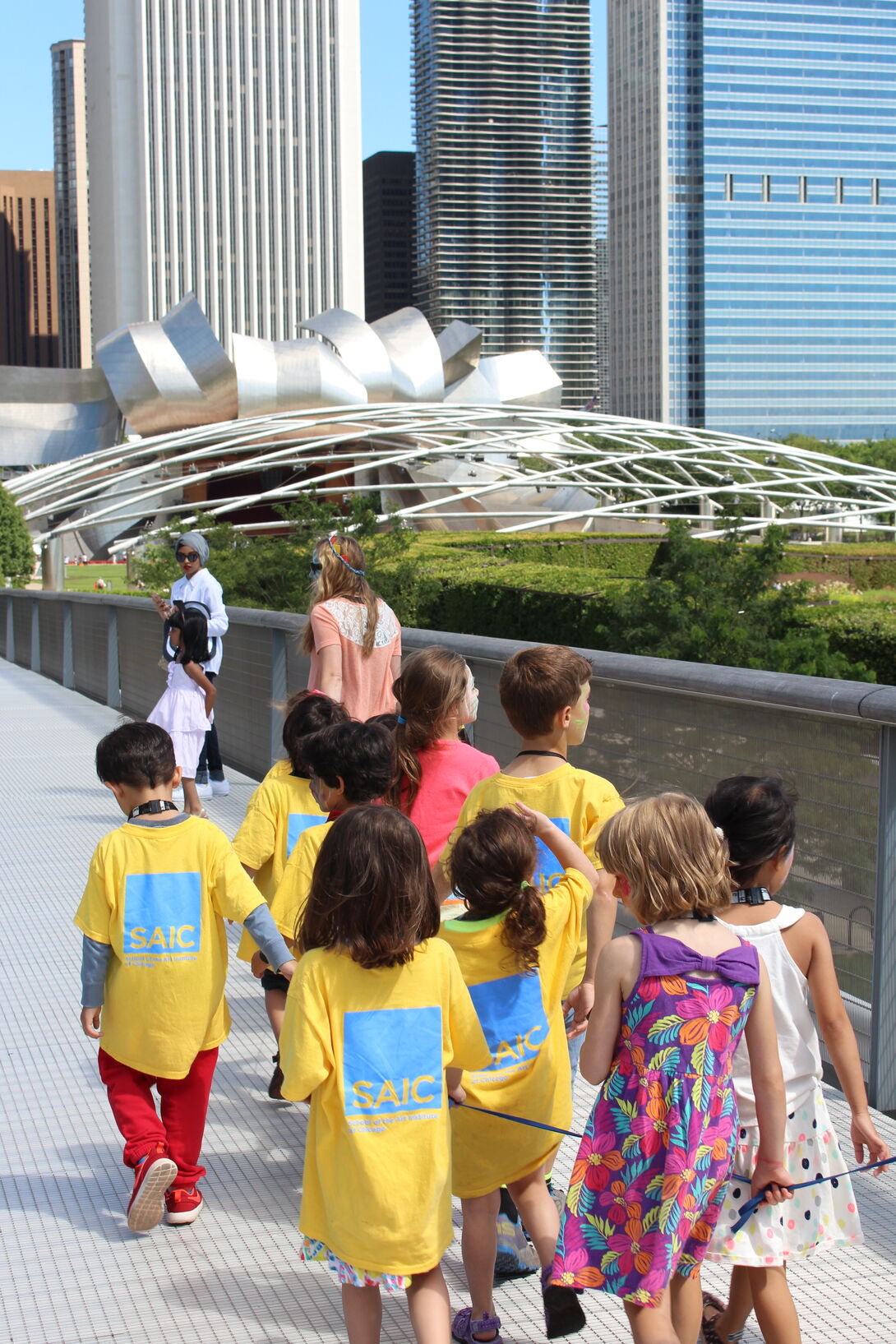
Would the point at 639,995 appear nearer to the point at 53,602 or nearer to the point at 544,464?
the point at 53,602

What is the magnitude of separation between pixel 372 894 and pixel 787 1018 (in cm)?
78

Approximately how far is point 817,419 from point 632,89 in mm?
42920

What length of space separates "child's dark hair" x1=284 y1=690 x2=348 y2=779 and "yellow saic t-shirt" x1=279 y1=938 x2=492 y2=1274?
1294mm

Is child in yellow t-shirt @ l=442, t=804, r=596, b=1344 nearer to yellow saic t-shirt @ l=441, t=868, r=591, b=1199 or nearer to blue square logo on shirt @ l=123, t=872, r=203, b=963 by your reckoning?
yellow saic t-shirt @ l=441, t=868, r=591, b=1199

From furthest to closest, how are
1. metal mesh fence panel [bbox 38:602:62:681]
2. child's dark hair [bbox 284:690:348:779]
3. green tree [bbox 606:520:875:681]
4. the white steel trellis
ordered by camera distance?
the white steel trellis < metal mesh fence panel [bbox 38:602:62:681] < green tree [bbox 606:520:875:681] < child's dark hair [bbox 284:690:348:779]

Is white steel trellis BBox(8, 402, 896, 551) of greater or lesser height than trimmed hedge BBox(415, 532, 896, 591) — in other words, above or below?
above

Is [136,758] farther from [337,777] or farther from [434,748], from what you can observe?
[434,748]

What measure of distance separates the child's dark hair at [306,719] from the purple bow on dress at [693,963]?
1.50 metres

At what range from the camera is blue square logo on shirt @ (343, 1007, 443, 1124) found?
2297 mm

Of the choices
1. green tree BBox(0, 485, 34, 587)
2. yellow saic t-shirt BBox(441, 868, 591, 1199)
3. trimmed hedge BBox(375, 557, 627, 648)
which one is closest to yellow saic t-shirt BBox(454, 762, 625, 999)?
yellow saic t-shirt BBox(441, 868, 591, 1199)

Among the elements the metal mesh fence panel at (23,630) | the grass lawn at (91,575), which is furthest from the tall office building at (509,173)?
the metal mesh fence panel at (23,630)

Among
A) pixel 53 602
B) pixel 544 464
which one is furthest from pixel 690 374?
pixel 53 602

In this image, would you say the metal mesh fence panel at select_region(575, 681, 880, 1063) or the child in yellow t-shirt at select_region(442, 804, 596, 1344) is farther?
the metal mesh fence panel at select_region(575, 681, 880, 1063)

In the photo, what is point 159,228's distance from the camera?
374 feet
